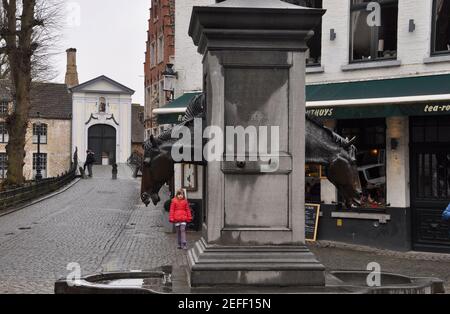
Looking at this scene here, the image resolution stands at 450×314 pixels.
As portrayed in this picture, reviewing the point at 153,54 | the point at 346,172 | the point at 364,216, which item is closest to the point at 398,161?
the point at 364,216

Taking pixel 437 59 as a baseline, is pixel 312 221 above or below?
below

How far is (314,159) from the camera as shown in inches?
285

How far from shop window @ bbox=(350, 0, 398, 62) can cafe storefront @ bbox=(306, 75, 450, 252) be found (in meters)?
0.85

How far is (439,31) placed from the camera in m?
16.2

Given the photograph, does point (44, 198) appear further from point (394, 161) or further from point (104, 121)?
point (104, 121)

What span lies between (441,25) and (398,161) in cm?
322

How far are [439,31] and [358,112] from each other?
2.69 metres

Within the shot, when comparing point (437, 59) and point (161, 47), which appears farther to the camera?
point (161, 47)

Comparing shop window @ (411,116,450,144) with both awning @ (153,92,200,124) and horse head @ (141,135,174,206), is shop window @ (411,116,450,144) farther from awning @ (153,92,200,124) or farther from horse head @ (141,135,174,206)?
horse head @ (141,135,174,206)

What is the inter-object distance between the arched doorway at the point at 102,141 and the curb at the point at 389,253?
139 feet

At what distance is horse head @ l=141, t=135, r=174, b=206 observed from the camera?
707 centimetres

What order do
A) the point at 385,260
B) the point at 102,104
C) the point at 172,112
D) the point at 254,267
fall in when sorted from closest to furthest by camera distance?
the point at 254,267
the point at 385,260
the point at 172,112
the point at 102,104

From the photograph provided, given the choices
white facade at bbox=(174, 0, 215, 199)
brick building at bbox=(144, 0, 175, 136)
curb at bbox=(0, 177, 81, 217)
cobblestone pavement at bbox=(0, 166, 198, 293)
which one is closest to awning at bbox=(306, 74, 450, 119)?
cobblestone pavement at bbox=(0, 166, 198, 293)

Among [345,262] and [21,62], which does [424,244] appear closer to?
[345,262]
